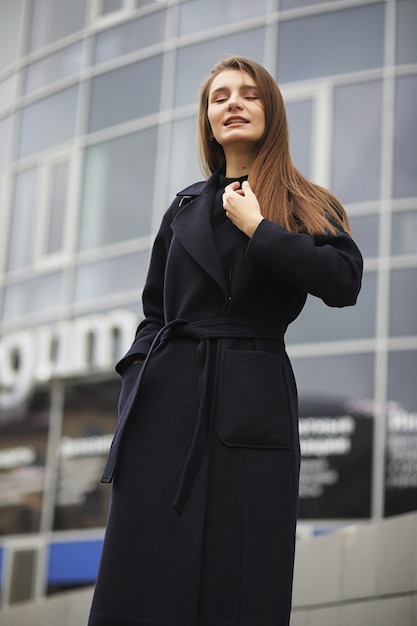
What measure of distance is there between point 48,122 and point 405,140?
4283 millimetres

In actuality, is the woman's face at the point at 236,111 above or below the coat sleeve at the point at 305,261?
above

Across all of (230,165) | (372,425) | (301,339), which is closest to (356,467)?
(372,425)

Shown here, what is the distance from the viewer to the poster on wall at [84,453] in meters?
10.6

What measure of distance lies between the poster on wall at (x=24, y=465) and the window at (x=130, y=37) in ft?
11.3

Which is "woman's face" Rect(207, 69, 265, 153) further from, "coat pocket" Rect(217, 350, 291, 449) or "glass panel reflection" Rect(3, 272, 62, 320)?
"glass panel reflection" Rect(3, 272, 62, 320)

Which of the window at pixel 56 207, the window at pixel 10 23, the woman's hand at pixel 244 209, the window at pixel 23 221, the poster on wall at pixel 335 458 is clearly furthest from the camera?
the window at pixel 23 221

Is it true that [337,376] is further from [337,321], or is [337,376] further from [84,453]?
[84,453]

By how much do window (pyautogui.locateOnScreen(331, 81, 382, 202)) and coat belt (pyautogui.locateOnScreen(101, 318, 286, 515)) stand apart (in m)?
6.23

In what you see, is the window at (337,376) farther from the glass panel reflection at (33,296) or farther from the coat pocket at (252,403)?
the coat pocket at (252,403)

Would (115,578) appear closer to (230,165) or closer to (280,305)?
(280,305)

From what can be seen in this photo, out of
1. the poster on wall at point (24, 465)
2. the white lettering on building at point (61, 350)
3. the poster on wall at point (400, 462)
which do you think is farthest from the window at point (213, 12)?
the poster on wall at point (24, 465)

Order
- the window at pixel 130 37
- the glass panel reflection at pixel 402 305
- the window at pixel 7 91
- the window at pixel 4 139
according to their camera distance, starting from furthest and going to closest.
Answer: the window at pixel 4 139 → the window at pixel 7 91 → the window at pixel 130 37 → the glass panel reflection at pixel 402 305

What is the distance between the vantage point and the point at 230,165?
2904mm

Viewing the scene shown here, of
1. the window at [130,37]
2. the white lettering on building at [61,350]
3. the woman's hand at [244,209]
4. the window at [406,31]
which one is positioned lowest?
the woman's hand at [244,209]
